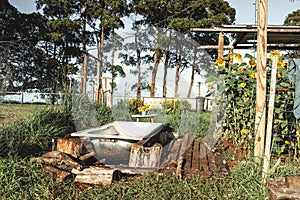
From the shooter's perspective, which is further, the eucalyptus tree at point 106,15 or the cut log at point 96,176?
the eucalyptus tree at point 106,15

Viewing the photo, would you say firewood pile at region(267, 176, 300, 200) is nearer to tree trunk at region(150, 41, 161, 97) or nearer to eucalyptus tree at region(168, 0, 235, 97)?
tree trunk at region(150, 41, 161, 97)

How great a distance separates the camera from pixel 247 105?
13.7ft

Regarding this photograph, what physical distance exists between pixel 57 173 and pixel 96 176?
342 mm

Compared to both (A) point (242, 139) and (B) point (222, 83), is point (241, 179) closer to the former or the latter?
(A) point (242, 139)

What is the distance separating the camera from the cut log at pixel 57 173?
3111 millimetres

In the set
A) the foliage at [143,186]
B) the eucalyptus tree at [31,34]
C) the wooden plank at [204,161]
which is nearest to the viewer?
the foliage at [143,186]

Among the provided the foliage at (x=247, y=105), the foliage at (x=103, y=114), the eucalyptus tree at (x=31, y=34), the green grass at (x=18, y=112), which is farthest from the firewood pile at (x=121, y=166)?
the eucalyptus tree at (x=31, y=34)

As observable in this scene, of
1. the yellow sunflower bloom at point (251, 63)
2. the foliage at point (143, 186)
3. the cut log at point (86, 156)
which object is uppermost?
the yellow sunflower bloom at point (251, 63)

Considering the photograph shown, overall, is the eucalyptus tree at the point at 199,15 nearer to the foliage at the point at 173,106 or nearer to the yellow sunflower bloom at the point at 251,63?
the foliage at the point at 173,106

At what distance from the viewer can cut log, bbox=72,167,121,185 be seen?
3.12 metres

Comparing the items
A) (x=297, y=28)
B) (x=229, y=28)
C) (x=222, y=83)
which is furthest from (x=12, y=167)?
(x=297, y=28)

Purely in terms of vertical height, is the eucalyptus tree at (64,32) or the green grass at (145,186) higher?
the eucalyptus tree at (64,32)

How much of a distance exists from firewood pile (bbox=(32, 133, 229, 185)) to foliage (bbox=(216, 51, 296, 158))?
0.41 m

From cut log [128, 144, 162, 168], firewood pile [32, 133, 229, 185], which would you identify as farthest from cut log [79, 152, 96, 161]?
cut log [128, 144, 162, 168]
